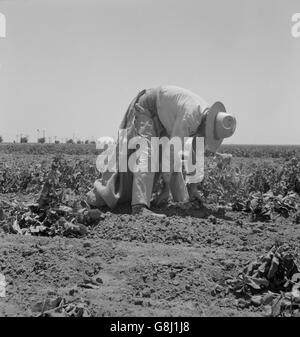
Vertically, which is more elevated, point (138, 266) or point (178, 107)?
point (178, 107)

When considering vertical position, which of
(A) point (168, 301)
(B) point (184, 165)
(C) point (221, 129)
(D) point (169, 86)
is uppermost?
(D) point (169, 86)

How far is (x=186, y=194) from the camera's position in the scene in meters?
5.97

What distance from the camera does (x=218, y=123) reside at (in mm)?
5504

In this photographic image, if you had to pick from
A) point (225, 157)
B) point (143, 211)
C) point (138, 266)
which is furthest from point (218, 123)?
point (138, 266)

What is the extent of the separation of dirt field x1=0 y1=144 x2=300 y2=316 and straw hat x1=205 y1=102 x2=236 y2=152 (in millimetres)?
896

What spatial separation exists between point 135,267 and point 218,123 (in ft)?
7.00

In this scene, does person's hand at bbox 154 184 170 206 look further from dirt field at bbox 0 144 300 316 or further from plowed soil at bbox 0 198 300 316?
plowed soil at bbox 0 198 300 316

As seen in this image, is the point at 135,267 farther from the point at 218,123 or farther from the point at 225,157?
the point at 225,157

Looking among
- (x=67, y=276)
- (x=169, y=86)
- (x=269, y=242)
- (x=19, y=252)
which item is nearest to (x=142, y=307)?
(x=67, y=276)

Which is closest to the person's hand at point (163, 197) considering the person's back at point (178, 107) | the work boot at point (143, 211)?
the work boot at point (143, 211)

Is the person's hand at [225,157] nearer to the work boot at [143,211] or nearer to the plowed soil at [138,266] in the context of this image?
the work boot at [143,211]

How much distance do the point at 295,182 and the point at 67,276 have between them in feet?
16.4

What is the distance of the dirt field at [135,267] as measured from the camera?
3.28m
